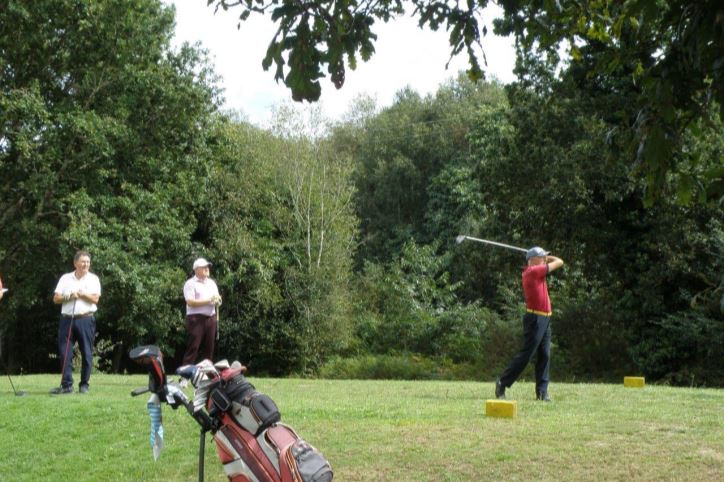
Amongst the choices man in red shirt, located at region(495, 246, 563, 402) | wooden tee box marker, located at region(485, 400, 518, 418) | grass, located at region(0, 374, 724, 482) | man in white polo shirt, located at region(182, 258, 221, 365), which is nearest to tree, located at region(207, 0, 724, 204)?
grass, located at region(0, 374, 724, 482)

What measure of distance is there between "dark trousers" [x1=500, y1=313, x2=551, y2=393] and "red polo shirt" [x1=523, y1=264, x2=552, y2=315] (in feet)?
0.35

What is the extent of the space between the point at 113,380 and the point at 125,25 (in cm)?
2002

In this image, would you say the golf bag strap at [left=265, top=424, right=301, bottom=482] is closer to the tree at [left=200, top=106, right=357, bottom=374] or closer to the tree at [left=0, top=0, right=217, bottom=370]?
the tree at [left=0, top=0, right=217, bottom=370]

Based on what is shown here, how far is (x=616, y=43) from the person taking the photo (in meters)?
7.55

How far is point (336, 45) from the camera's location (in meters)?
5.71

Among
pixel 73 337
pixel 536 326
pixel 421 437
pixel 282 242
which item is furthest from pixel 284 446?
pixel 282 242

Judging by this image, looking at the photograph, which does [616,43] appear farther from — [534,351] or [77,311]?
[77,311]

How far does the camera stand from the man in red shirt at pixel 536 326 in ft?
38.9

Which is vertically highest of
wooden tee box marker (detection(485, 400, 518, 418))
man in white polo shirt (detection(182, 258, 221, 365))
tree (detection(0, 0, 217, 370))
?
tree (detection(0, 0, 217, 370))

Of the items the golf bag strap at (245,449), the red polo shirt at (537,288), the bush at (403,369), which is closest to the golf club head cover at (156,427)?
the golf bag strap at (245,449)

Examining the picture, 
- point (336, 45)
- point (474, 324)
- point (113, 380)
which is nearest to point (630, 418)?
point (336, 45)

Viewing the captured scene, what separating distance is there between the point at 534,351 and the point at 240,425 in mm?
7046

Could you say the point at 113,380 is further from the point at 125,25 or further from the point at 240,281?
the point at 240,281

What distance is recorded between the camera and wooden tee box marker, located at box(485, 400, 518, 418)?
9992 mm
